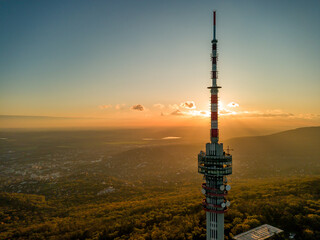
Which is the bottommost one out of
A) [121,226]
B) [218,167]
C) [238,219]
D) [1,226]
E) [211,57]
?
[1,226]

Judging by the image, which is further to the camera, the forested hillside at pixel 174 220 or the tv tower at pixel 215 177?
the forested hillside at pixel 174 220

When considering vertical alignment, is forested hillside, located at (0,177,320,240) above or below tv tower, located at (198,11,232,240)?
below

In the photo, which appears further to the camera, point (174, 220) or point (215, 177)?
point (174, 220)

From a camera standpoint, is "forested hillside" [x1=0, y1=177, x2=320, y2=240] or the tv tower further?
"forested hillside" [x1=0, y1=177, x2=320, y2=240]

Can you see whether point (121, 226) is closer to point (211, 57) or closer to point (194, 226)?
point (194, 226)

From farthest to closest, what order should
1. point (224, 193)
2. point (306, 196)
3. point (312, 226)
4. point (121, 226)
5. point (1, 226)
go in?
point (1, 226)
point (306, 196)
point (121, 226)
point (312, 226)
point (224, 193)

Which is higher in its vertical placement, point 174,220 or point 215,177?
point 215,177

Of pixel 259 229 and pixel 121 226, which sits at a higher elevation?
pixel 259 229

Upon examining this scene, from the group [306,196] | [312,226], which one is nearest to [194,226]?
[312,226]
